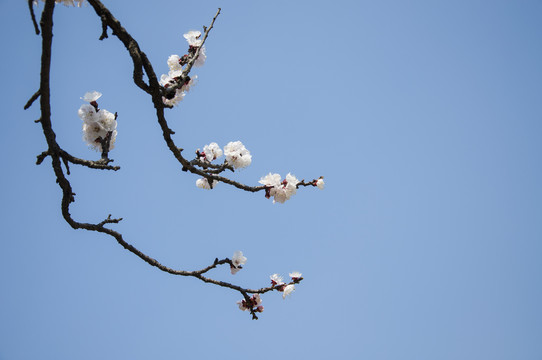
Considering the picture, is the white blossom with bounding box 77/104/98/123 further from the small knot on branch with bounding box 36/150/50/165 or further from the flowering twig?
the small knot on branch with bounding box 36/150/50/165

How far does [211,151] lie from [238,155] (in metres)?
0.41

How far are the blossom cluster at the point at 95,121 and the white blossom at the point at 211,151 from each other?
1085mm

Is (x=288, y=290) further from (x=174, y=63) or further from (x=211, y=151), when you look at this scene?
(x=174, y=63)

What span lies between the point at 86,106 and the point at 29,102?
0.81 meters

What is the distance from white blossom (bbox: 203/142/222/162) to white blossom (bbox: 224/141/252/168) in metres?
0.19

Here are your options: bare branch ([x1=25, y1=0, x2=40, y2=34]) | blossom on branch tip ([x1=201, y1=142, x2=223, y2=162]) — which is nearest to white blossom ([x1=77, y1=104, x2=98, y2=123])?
bare branch ([x1=25, y1=0, x2=40, y2=34])

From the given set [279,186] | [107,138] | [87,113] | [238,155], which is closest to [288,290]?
[279,186]

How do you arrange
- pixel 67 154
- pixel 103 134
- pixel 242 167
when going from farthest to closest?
pixel 242 167, pixel 103 134, pixel 67 154

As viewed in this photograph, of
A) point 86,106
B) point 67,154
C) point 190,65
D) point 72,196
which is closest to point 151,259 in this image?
point 72,196

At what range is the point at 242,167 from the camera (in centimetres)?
432

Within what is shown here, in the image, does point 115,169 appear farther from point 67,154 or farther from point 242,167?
point 242,167

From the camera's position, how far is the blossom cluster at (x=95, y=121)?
3.60 m

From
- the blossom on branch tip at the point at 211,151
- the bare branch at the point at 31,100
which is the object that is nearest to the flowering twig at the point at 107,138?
the bare branch at the point at 31,100

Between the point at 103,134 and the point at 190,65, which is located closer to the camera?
the point at 190,65
